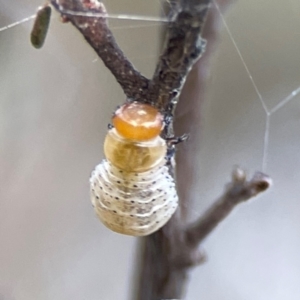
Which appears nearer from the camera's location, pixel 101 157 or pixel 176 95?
pixel 176 95

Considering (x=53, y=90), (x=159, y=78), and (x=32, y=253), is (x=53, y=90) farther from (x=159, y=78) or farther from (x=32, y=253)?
(x=159, y=78)

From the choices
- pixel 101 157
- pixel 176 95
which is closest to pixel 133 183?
pixel 176 95

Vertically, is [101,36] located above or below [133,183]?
above

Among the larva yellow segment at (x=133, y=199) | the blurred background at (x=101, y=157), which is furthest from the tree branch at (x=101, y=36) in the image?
the blurred background at (x=101, y=157)

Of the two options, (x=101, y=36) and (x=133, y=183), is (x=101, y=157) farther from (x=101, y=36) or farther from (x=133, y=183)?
A: (x=101, y=36)

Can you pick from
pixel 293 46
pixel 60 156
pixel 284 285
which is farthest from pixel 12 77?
pixel 284 285

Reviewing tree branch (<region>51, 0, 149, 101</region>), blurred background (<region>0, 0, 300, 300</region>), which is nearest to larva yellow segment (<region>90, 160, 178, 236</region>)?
tree branch (<region>51, 0, 149, 101</region>)

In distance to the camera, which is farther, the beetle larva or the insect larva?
the beetle larva

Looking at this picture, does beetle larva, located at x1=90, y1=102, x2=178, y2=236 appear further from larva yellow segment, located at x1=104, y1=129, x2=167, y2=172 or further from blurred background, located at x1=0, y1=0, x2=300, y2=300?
blurred background, located at x1=0, y1=0, x2=300, y2=300
